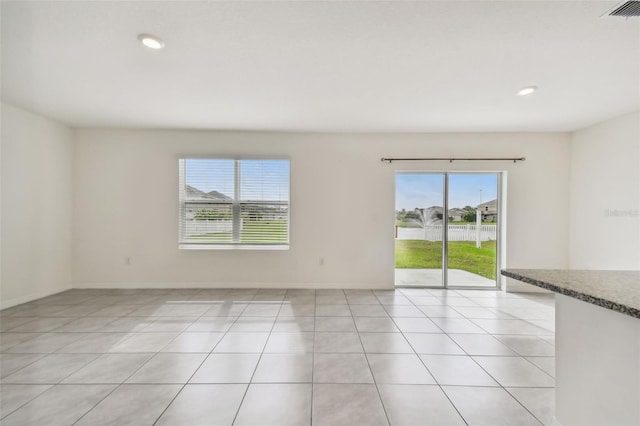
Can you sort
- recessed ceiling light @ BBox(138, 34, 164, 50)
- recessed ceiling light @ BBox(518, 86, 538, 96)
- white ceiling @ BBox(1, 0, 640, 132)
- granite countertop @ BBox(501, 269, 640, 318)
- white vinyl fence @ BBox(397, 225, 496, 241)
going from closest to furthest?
granite countertop @ BBox(501, 269, 640, 318) < white ceiling @ BBox(1, 0, 640, 132) < recessed ceiling light @ BBox(138, 34, 164, 50) < recessed ceiling light @ BBox(518, 86, 538, 96) < white vinyl fence @ BBox(397, 225, 496, 241)

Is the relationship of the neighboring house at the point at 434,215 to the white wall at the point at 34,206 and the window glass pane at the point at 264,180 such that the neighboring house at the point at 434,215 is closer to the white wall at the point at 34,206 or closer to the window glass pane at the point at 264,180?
the window glass pane at the point at 264,180

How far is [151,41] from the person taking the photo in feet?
6.55

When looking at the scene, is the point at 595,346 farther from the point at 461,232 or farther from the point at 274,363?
the point at 461,232

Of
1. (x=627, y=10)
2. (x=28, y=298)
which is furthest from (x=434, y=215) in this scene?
(x=28, y=298)

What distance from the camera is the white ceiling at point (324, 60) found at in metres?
1.74

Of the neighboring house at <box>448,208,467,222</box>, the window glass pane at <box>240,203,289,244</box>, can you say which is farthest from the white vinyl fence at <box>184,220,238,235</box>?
the neighboring house at <box>448,208,467,222</box>

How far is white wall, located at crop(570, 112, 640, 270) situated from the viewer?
333cm

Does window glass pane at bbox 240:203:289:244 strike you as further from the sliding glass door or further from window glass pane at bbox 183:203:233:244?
the sliding glass door

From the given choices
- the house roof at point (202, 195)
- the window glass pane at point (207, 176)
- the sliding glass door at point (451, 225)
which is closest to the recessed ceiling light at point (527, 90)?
the sliding glass door at point (451, 225)

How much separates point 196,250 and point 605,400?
4603mm

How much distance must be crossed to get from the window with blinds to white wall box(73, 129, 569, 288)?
0.55 ft

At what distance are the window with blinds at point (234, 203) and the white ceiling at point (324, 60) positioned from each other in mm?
942

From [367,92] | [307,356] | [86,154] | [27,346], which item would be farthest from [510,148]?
[86,154]

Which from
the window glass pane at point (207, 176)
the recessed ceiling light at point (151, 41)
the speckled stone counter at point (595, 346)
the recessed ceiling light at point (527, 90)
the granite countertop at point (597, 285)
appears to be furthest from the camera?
the window glass pane at point (207, 176)
